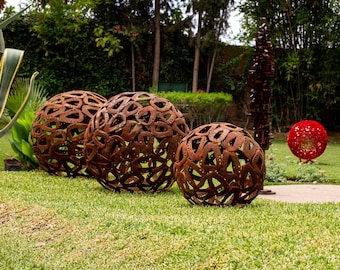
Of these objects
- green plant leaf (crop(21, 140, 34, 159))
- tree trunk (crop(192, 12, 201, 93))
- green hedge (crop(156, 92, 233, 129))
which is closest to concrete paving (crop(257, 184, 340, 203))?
green plant leaf (crop(21, 140, 34, 159))

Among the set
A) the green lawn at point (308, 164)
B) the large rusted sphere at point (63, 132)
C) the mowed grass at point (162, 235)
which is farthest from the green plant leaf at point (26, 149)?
the green lawn at point (308, 164)

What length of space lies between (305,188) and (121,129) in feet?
9.06

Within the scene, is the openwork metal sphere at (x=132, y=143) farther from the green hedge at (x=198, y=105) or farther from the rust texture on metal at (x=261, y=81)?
the green hedge at (x=198, y=105)

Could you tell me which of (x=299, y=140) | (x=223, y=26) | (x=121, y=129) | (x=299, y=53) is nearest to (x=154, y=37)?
(x=223, y=26)

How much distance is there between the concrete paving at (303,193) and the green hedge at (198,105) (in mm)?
8754

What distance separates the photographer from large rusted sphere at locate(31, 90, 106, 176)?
8.30 metres

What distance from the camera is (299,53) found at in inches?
736

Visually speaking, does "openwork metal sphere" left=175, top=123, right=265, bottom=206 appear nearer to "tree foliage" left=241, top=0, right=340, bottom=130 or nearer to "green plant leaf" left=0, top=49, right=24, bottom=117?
"green plant leaf" left=0, top=49, right=24, bottom=117

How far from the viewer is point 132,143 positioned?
6844mm

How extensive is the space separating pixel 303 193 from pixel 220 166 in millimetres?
2227

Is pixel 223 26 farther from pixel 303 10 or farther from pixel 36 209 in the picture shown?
pixel 36 209

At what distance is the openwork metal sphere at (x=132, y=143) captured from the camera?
6.88 meters

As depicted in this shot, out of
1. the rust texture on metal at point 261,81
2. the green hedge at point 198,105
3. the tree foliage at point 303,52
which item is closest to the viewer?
the rust texture on metal at point 261,81

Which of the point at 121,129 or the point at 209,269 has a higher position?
the point at 121,129
